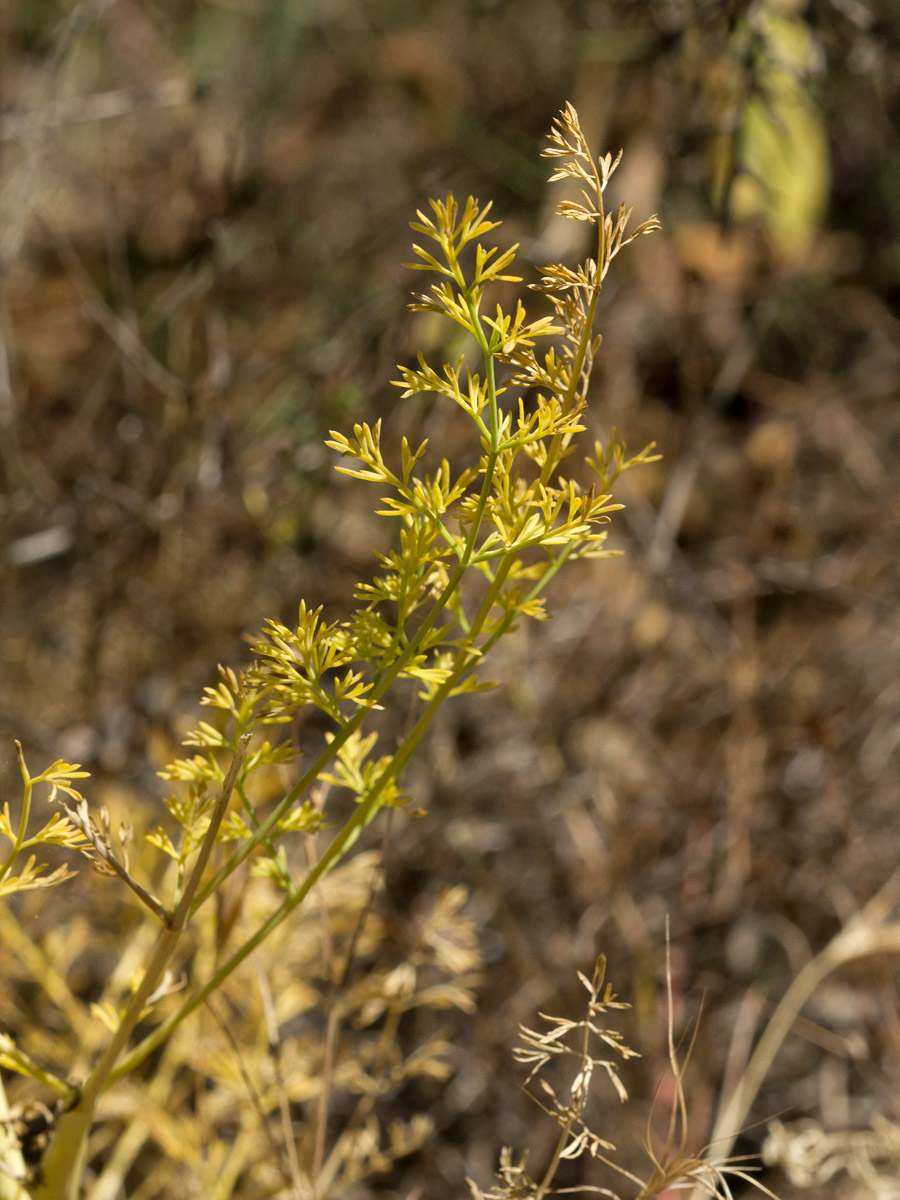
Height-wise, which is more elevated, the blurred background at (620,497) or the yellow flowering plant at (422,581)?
the yellow flowering plant at (422,581)

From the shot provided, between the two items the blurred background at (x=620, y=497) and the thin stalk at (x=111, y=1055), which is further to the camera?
the blurred background at (x=620, y=497)

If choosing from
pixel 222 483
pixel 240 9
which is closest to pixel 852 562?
pixel 222 483

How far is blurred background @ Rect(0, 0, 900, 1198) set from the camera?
122cm

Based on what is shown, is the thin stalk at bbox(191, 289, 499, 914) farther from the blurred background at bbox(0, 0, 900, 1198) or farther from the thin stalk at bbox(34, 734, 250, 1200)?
the blurred background at bbox(0, 0, 900, 1198)

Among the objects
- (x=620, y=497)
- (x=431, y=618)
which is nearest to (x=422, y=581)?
(x=431, y=618)

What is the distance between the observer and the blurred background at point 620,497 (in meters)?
1.22

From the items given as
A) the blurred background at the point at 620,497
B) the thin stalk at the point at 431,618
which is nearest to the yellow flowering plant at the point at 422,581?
the thin stalk at the point at 431,618

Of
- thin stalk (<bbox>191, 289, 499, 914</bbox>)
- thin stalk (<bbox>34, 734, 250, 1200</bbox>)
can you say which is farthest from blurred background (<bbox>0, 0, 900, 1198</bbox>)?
thin stalk (<bbox>191, 289, 499, 914</bbox>)

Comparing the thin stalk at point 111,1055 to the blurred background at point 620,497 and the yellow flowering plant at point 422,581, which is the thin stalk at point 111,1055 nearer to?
the yellow flowering plant at point 422,581

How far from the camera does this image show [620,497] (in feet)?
5.95

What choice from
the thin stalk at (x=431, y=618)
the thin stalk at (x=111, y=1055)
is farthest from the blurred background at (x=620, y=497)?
the thin stalk at (x=431, y=618)

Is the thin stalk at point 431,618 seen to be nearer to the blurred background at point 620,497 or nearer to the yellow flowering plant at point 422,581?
the yellow flowering plant at point 422,581

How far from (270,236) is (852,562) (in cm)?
140

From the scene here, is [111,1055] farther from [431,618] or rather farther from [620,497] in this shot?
[620,497]
